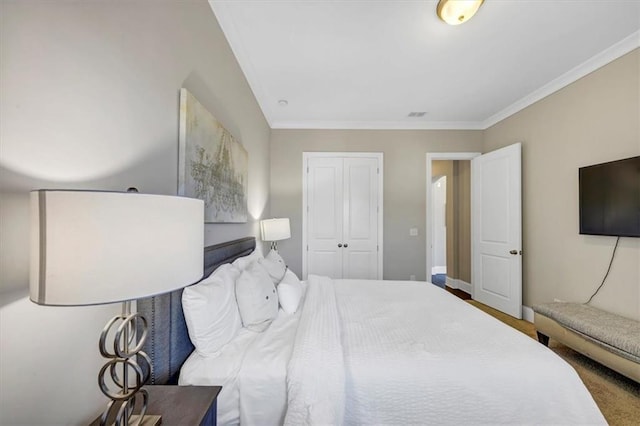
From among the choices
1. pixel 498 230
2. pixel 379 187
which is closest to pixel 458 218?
pixel 498 230

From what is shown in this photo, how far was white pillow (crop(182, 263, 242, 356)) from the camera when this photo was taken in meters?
1.22

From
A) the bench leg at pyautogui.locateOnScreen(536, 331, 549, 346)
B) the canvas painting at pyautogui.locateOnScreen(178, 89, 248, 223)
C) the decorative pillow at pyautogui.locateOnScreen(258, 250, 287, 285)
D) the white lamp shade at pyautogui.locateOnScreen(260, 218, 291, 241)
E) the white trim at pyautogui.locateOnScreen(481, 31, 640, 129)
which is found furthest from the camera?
the white lamp shade at pyautogui.locateOnScreen(260, 218, 291, 241)

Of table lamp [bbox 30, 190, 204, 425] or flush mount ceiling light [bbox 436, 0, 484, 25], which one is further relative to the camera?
flush mount ceiling light [bbox 436, 0, 484, 25]

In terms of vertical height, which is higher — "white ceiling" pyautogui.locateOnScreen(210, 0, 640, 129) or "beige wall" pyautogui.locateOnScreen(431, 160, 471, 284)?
"white ceiling" pyautogui.locateOnScreen(210, 0, 640, 129)

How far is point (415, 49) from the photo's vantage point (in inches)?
91.7

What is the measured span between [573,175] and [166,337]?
146 inches

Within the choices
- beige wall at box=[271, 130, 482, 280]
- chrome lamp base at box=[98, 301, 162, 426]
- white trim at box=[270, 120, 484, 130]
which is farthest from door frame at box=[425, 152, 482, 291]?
chrome lamp base at box=[98, 301, 162, 426]

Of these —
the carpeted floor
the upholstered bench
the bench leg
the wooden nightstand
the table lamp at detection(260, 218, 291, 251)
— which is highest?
the table lamp at detection(260, 218, 291, 251)

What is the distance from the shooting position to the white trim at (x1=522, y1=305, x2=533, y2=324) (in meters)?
3.25

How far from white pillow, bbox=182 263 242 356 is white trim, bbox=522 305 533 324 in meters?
3.51

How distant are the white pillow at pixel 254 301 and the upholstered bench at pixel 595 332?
7.93ft

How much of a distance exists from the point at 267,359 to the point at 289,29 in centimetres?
224

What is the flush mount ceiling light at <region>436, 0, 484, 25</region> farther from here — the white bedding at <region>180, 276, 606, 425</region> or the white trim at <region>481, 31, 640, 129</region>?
the white bedding at <region>180, 276, 606, 425</region>

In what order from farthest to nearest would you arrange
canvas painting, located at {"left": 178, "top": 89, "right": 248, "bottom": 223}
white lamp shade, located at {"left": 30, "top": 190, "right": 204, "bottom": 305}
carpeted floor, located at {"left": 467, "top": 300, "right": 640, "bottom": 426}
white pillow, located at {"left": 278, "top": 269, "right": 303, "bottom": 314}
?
white pillow, located at {"left": 278, "top": 269, "right": 303, "bottom": 314} → carpeted floor, located at {"left": 467, "top": 300, "right": 640, "bottom": 426} → canvas painting, located at {"left": 178, "top": 89, "right": 248, "bottom": 223} → white lamp shade, located at {"left": 30, "top": 190, "right": 204, "bottom": 305}
